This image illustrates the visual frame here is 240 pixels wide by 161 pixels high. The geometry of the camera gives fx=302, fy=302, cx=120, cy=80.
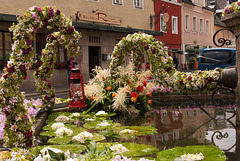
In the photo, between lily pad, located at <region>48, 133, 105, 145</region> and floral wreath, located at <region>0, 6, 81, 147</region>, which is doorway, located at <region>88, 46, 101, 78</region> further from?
lily pad, located at <region>48, 133, 105, 145</region>

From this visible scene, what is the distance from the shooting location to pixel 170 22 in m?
31.1

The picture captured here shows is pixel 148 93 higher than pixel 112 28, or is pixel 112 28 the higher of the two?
pixel 112 28

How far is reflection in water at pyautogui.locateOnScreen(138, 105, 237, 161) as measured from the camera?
3.06 metres

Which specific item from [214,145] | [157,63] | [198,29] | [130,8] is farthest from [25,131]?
[198,29]

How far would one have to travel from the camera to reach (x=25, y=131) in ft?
9.79

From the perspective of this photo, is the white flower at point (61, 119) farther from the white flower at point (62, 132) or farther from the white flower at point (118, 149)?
the white flower at point (118, 149)

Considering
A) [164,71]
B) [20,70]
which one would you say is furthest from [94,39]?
[20,70]

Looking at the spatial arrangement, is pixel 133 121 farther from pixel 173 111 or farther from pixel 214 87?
pixel 214 87

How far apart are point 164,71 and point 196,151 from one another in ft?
6.85

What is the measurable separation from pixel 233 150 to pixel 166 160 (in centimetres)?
73

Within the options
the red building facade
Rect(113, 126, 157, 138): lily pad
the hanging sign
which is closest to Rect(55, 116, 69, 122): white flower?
Rect(113, 126, 157, 138): lily pad

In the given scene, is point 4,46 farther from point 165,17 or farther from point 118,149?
point 165,17

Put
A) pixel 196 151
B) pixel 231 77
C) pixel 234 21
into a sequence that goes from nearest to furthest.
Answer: pixel 196 151, pixel 234 21, pixel 231 77

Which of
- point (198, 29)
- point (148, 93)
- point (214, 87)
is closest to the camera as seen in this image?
point (214, 87)
